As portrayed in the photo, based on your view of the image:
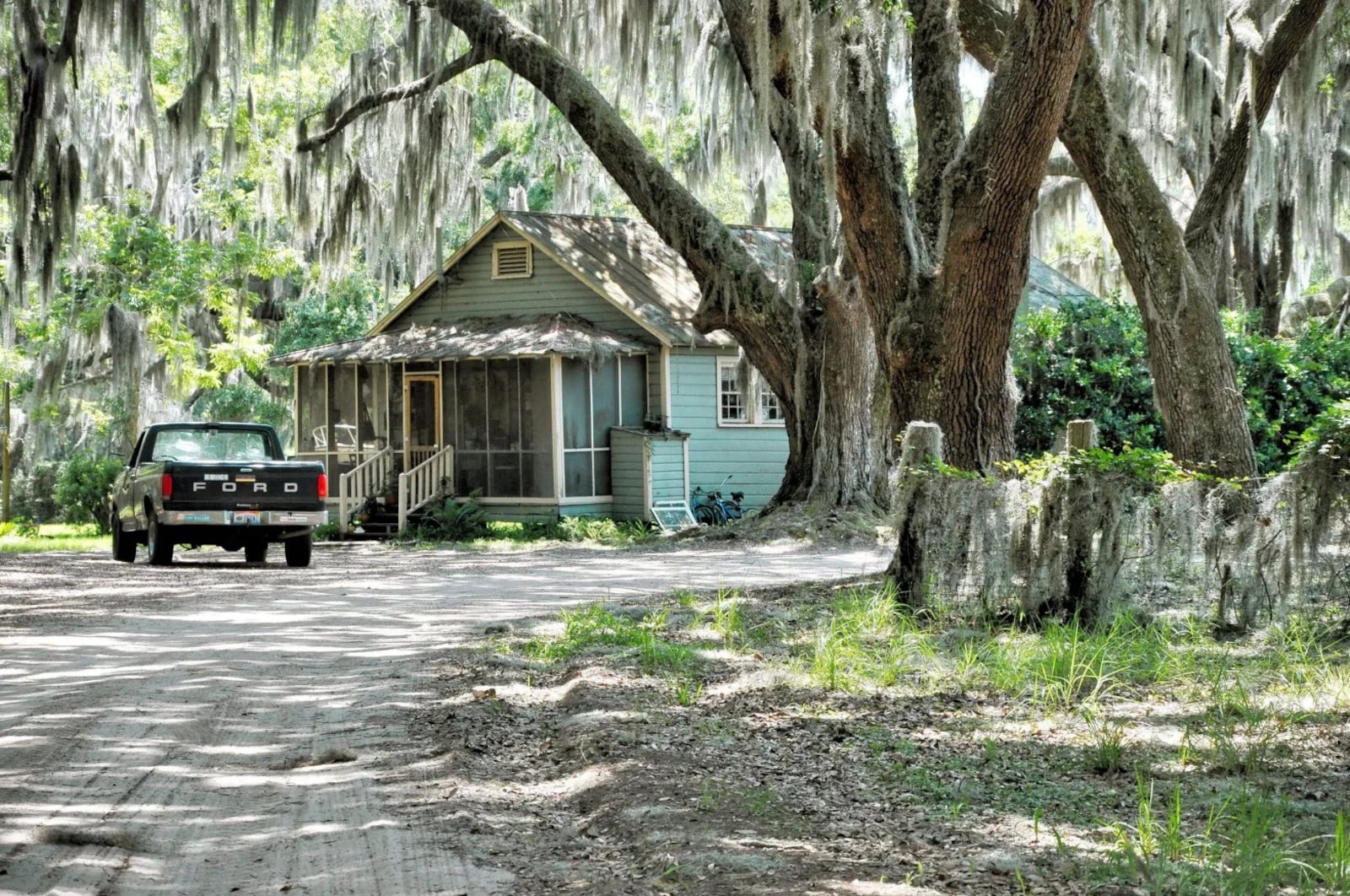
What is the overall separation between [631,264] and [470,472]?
5.31 m

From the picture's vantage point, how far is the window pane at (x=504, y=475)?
93.2ft

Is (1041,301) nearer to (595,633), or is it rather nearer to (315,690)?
(595,633)

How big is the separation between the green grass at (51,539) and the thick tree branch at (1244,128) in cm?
1796

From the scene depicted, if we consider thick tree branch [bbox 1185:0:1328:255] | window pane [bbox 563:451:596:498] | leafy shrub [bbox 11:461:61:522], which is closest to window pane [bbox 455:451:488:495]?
window pane [bbox 563:451:596:498]

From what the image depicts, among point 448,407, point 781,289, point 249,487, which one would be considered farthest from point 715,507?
point 249,487

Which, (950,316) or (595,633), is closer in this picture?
(595,633)

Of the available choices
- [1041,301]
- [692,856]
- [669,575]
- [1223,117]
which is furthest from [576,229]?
[692,856]

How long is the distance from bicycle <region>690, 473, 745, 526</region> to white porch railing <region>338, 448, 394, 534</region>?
5.85 m

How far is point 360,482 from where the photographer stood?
2861cm

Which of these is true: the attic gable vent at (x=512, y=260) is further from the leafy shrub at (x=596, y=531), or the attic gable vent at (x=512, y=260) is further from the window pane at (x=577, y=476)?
the leafy shrub at (x=596, y=531)

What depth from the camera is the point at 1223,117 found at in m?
23.1

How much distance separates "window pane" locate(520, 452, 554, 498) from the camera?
91.8 ft

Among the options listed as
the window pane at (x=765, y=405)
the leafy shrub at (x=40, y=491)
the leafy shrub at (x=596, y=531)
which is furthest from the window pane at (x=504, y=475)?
the leafy shrub at (x=40, y=491)

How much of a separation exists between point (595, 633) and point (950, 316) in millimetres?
3782
